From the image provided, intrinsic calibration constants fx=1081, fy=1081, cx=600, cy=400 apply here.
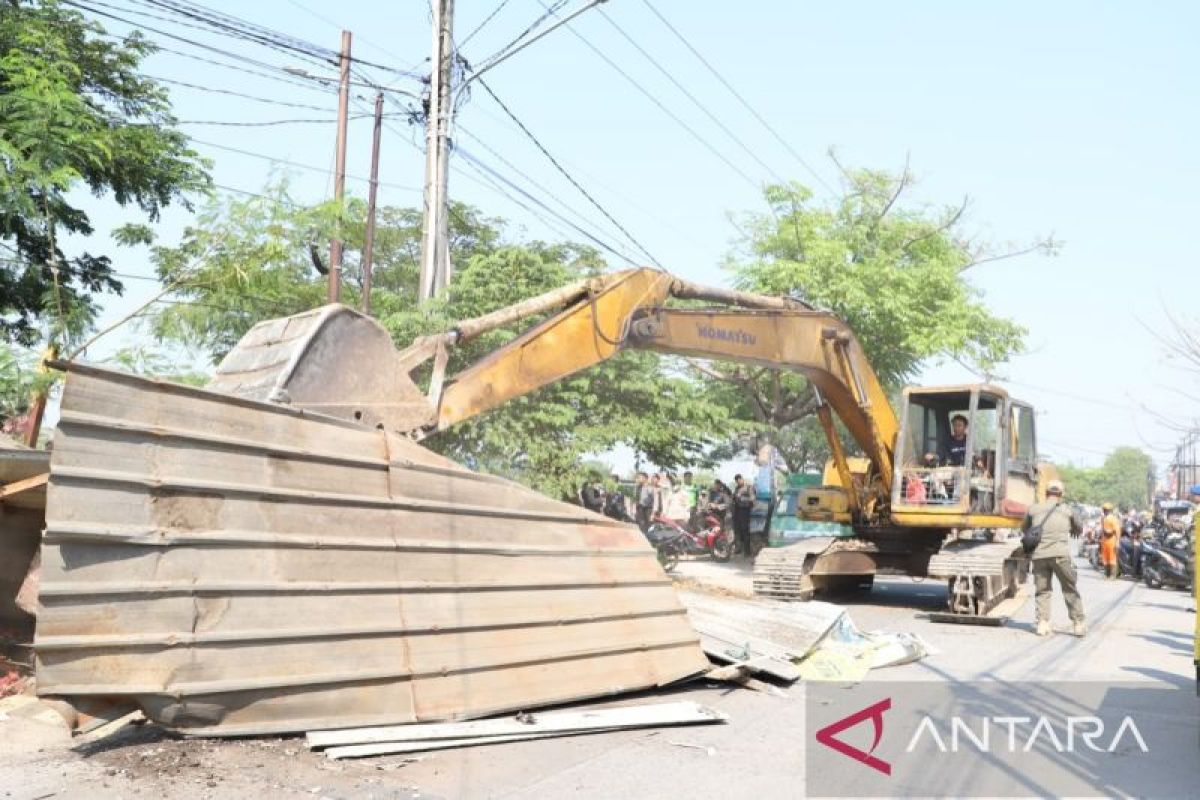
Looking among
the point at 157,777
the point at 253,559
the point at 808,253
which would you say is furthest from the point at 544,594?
the point at 808,253

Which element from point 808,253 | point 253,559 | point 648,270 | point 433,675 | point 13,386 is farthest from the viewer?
point 808,253

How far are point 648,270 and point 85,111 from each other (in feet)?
19.9

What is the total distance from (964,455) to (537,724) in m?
10.3

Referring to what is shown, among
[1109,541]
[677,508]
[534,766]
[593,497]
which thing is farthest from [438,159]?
[1109,541]

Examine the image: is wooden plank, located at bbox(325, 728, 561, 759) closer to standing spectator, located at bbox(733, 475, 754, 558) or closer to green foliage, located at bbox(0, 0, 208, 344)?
green foliage, located at bbox(0, 0, 208, 344)

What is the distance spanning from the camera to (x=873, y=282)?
25500 mm

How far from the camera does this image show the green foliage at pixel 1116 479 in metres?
127

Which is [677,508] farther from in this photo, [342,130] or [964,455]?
[342,130]

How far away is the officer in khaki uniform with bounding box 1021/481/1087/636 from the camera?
12.5m

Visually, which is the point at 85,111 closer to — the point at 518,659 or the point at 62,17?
the point at 62,17

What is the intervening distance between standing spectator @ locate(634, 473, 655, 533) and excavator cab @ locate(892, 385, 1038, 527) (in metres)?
9.81

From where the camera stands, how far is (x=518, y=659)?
7.20 metres

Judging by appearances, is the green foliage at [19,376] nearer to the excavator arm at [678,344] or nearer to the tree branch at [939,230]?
the excavator arm at [678,344]

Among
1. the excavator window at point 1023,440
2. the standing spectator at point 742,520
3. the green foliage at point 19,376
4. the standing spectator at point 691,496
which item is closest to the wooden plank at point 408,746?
the green foliage at point 19,376
